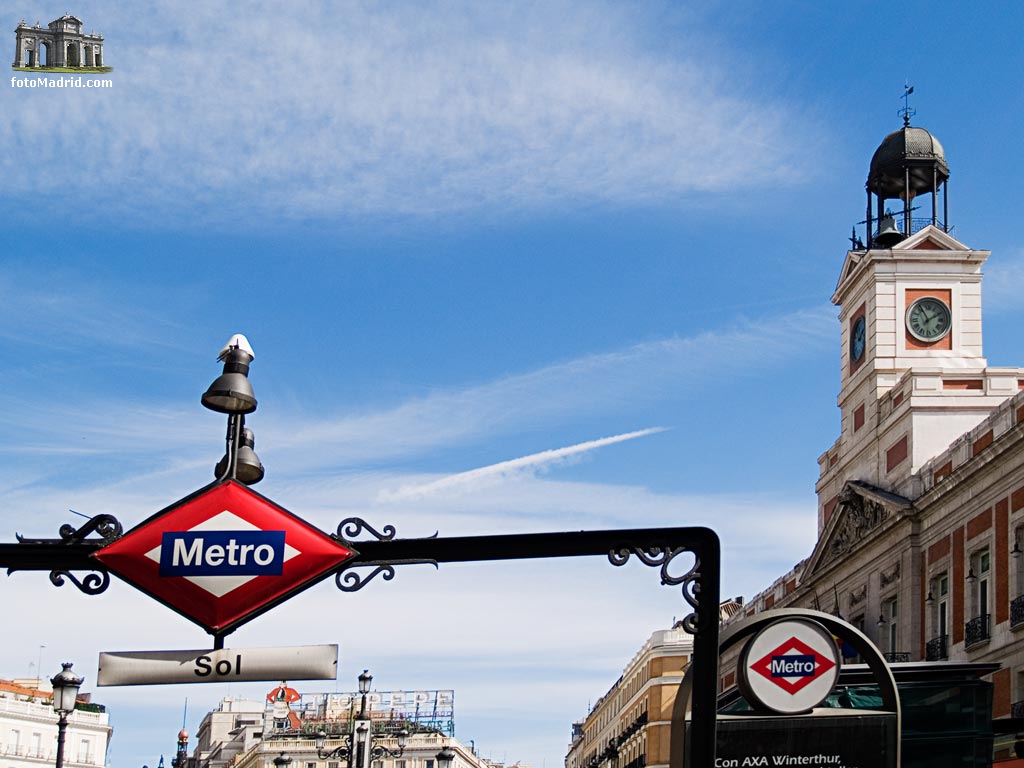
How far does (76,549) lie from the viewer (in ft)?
A: 25.8

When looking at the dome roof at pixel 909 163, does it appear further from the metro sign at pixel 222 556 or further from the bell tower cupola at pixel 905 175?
the metro sign at pixel 222 556

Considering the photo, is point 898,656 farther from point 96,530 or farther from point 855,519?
point 96,530

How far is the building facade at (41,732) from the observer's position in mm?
105188

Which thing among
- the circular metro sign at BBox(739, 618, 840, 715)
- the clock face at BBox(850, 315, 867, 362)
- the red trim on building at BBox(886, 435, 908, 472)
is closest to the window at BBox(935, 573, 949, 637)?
the red trim on building at BBox(886, 435, 908, 472)

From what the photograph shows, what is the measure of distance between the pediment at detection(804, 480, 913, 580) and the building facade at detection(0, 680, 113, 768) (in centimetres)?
6445

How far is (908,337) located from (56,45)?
91.8 ft

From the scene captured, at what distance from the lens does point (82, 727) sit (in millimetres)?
111438

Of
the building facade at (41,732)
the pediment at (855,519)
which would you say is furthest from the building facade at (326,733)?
the pediment at (855,519)

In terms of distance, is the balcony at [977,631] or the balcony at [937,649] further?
the balcony at [937,649]

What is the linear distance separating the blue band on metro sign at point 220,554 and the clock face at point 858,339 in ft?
146

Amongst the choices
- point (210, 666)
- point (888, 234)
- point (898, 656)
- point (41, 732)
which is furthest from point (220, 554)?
point (41, 732)

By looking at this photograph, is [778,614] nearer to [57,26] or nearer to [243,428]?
[243,428]

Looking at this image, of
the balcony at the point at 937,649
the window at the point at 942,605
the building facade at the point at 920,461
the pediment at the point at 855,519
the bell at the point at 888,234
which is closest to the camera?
the building facade at the point at 920,461

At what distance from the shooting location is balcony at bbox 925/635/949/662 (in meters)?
40.5
